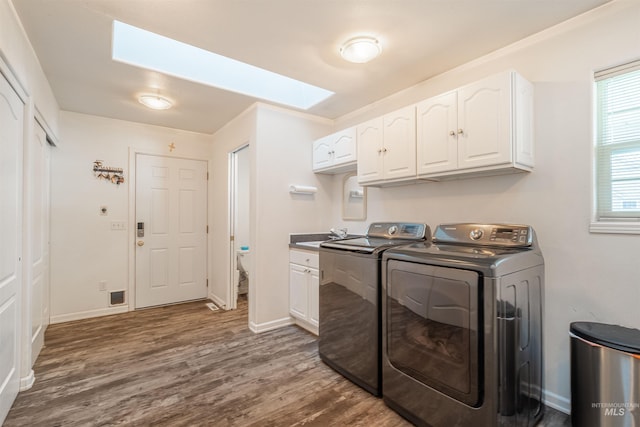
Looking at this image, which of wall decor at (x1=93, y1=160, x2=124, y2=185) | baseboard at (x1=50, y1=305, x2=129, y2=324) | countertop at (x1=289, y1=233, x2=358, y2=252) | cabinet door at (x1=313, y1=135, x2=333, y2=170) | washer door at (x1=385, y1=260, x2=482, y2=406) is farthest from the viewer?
wall decor at (x1=93, y1=160, x2=124, y2=185)

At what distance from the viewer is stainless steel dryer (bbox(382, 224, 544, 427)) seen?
4.64 ft

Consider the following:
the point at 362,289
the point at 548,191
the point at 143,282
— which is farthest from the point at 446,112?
the point at 143,282

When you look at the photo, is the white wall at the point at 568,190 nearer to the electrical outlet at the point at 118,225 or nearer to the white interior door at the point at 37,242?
the white interior door at the point at 37,242

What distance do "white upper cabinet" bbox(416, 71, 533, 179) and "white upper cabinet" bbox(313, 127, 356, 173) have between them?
0.88 m

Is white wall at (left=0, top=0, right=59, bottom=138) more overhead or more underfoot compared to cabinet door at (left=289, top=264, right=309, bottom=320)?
more overhead

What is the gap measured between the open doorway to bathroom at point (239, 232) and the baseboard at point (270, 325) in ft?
2.82

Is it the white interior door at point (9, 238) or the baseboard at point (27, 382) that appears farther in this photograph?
the baseboard at point (27, 382)

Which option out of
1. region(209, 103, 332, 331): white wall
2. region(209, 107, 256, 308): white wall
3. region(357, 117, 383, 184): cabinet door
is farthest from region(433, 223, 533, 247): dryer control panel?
region(209, 107, 256, 308): white wall

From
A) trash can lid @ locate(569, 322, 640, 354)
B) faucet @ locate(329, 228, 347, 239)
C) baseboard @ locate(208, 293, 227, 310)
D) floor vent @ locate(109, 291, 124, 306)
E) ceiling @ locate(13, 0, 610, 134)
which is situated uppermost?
ceiling @ locate(13, 0, 610, 134)

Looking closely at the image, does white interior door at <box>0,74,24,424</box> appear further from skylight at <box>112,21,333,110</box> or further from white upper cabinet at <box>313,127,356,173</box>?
white upper cabinet at <box>313,127,356,173</box>

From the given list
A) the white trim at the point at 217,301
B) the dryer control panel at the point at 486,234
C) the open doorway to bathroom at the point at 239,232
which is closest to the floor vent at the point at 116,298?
the white trim at the point at 217,301

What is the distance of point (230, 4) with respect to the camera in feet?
5.55

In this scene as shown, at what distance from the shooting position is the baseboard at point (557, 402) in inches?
70.4

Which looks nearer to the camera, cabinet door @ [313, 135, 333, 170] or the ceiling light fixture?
the ceiling light fixture
